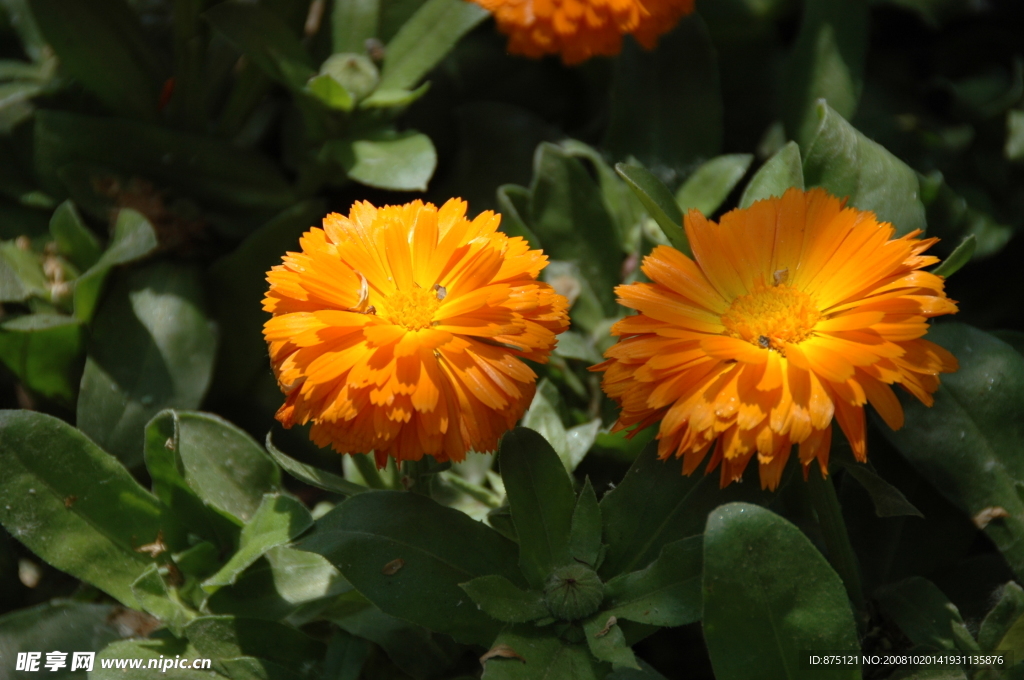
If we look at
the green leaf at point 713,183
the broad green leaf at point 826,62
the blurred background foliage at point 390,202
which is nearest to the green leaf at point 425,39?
the blurred background foliage at point 390,202

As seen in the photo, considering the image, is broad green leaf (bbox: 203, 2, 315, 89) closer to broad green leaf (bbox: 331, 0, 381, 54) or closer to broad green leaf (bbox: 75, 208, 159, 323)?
broad green leaf (bbox: 331, 0, 381, 54)

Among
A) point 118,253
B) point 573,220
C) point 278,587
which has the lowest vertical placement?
point 278,587

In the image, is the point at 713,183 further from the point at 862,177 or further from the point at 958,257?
the point at 958,257

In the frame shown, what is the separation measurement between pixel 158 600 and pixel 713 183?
0.96 m

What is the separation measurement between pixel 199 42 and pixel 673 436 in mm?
1035

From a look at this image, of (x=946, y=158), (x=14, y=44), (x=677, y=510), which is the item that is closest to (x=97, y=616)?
(x=677, y=510)

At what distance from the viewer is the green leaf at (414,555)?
88 cm

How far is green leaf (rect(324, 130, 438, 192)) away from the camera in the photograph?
1.18 metres

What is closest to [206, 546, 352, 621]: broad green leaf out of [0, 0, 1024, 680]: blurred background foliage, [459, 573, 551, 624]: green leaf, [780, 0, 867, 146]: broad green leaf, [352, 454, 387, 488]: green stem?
[0, 0, 1024, 680]: blurred background foliage

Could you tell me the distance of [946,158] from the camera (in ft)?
4.73

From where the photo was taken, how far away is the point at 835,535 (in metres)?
0.95

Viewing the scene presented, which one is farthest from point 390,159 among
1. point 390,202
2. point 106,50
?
point 106,50

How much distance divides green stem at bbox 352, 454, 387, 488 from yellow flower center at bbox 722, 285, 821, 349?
1.53 feet

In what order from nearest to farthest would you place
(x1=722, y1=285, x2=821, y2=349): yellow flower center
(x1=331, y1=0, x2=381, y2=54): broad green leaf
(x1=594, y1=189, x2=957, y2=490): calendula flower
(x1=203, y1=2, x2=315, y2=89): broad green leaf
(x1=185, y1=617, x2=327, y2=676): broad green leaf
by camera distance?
(x1=594, y1=189, x2=957, y2=490): calendula flower < (x1=722, y1=285, x2=821, y2=349): yellow flower center < (x1=185, y1=617, x2=327, y2=676): broad green leaf < (x1=203, y1=2, x2=315, y2=89): broad green leaf < (x1=331, y1=0, x2=381, y2=54): broad green leaf
